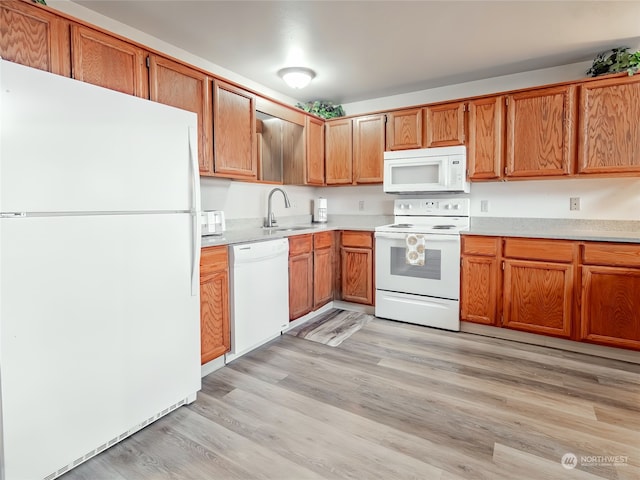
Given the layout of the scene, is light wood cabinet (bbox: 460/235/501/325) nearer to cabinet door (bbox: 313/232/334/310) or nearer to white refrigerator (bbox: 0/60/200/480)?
cabinet door (bbox: 313/232/334/310)

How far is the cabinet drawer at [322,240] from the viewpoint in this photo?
3.50m

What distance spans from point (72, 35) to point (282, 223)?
96.9 inches

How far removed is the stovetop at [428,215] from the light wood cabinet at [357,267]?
269mm

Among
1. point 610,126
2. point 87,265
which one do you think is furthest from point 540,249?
point 87,265

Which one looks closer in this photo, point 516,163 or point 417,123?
point 516,163

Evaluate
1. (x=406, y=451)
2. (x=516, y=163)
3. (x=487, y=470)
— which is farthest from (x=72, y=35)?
(x=516, y=163)

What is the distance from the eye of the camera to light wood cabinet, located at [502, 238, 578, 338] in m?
2.75

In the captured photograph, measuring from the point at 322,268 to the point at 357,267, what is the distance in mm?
397

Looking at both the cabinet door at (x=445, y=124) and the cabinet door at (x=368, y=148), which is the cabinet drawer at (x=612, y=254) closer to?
the cabinet door at (x=445, y=124)

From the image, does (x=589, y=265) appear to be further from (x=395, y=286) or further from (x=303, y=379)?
(x=303, y=379)

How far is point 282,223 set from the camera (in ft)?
13.0

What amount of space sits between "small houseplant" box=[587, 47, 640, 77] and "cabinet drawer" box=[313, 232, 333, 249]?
107 inches

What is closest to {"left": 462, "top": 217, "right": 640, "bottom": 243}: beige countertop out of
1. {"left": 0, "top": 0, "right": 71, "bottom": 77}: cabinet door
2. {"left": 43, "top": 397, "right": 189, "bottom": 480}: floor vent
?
{"left": 43, "top": 397, "right": 189, "bottom": 480}: floor vent

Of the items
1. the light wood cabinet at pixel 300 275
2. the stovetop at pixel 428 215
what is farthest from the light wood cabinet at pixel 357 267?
the light wood cabinet at pixel 300 275
